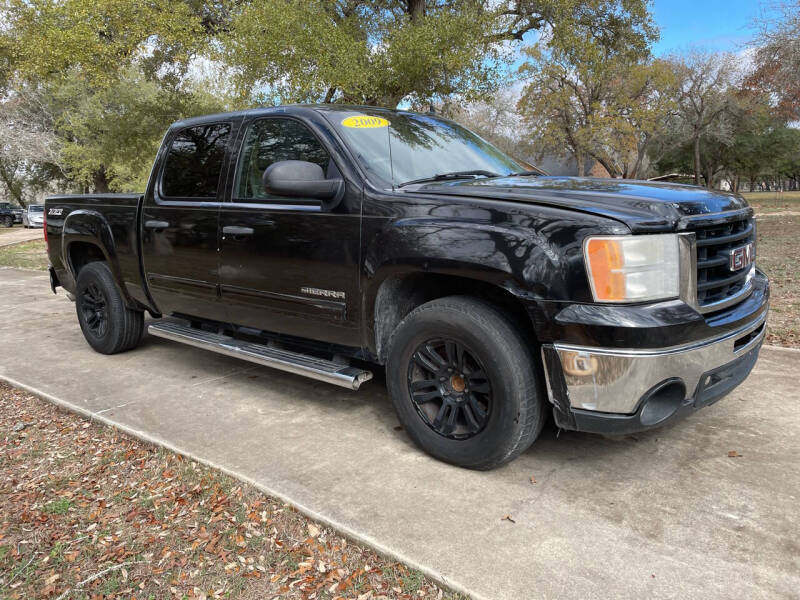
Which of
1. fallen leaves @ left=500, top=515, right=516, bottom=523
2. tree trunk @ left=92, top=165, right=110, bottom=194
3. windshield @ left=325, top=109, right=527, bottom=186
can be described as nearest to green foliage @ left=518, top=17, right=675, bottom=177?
tree trunk @ left=92, top=165, right=110, bottom=194

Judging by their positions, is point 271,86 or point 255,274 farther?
point 271,86

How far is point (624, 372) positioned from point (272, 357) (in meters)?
2.23

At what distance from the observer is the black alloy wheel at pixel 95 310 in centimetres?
548

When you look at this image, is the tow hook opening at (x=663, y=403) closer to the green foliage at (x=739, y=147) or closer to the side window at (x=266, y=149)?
the side window at (x=266, y=149)

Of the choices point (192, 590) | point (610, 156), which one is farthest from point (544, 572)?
point (610, 156)

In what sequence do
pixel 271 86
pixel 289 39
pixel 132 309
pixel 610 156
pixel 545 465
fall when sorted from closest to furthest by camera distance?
1. pixel 545 465
2. pixel 132 309
3. pixel 289 39
4. pixel 271 86
5. pixel 610 156

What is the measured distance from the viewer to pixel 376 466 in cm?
326

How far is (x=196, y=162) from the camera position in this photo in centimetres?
450

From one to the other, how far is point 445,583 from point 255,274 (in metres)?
2.33

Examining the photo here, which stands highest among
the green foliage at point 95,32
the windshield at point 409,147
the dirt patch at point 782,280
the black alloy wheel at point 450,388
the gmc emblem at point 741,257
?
the green foliage at point 95,32

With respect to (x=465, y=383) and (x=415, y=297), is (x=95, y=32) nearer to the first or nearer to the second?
(x=415, y=297)

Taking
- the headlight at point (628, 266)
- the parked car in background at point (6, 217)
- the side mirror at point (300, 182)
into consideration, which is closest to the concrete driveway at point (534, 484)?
the headlight at point (628, 266)

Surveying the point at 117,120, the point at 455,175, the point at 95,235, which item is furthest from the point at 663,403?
the point at 117,120

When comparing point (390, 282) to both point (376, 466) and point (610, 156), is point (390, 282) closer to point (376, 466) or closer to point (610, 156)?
point (376, 466)
